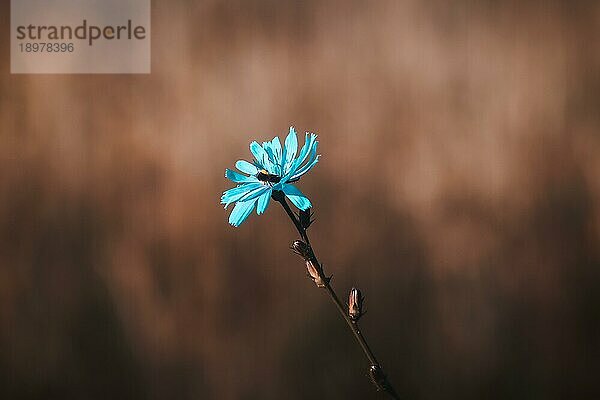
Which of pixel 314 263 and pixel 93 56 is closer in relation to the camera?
pixel 314 263

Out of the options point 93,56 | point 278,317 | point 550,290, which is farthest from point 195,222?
point 550,290

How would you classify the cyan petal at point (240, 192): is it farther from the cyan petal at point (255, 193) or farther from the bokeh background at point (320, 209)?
the bokeh background at point (320, 209)

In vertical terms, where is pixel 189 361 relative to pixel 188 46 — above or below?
below

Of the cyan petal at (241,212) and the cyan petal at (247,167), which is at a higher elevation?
the cyan petal at (247,167)

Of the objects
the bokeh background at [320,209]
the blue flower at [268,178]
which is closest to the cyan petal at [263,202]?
the blue flower at [268,178]

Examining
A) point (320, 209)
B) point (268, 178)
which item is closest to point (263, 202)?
point (268, 178)

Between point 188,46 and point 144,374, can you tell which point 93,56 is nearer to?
point 188,46

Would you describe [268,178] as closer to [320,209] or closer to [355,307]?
[355,307]

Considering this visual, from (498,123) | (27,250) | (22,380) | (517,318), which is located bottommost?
(22,380)

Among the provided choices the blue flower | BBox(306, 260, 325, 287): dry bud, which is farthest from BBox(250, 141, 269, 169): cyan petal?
BBox(306, 260, 325, 287): dry bud
